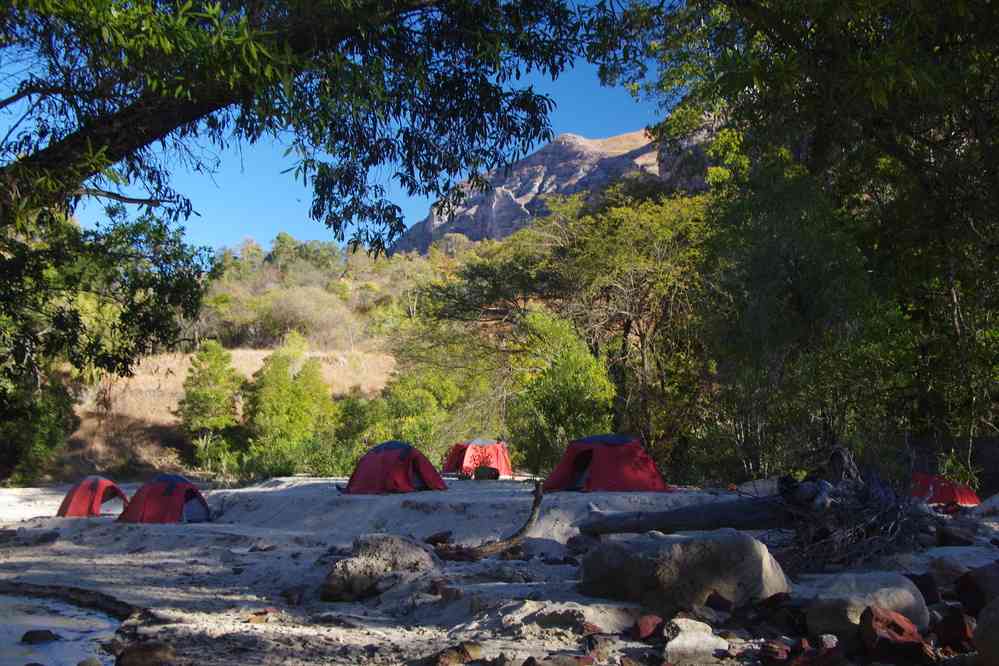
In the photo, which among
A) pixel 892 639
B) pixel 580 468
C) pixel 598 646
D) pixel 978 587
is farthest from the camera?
pixel 580 468

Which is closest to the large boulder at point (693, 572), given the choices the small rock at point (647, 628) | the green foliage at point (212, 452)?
A: the small rock at point (647, 628)

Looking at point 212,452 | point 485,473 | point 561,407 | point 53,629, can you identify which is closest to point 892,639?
point 53,629

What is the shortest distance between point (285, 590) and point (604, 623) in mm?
3377

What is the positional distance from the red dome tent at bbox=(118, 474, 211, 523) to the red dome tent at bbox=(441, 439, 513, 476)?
230 inches

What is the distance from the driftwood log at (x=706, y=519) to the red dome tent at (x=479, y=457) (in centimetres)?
1018

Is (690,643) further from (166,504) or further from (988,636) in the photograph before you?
(166,504)

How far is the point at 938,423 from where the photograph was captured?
1475 centimetres

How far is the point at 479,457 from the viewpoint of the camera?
18.9 m

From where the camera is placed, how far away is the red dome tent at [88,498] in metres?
15.6

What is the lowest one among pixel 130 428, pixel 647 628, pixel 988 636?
pixel 647 628

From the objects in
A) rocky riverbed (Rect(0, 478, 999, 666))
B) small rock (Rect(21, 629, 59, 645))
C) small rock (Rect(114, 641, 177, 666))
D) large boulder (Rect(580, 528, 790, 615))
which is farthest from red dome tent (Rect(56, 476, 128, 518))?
large boulder (Rect(580, 528, 790, 615))

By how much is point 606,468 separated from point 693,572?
286 inches

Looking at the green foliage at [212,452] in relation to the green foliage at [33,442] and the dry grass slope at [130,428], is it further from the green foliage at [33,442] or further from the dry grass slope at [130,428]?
the green foliage at [33,442]

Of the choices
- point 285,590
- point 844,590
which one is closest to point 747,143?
point 844,590
